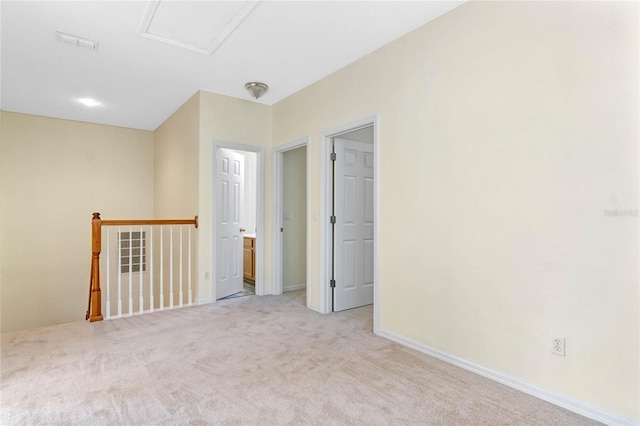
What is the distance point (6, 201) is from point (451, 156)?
6029 mm

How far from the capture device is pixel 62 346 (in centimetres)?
276

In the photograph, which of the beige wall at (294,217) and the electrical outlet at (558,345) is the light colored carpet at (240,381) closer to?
the electrical outlet at (558,345)

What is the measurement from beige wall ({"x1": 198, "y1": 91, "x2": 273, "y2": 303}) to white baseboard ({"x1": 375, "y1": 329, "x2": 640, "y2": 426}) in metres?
→ 2.53

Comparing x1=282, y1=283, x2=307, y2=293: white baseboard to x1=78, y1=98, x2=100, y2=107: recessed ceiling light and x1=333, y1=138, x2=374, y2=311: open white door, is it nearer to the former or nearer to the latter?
x1=333, y1=138, x2=374, y2=311: open white door

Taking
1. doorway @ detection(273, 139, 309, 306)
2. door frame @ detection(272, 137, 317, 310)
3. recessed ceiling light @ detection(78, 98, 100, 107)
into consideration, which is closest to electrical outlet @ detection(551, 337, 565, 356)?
doorway @ detection(273, 139, 309, 306)

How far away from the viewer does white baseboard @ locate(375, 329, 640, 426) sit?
1.75 metres

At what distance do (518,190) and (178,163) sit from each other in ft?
14.1

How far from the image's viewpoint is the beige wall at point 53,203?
495 cm

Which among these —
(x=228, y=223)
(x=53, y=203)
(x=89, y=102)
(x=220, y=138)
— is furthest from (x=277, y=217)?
(x=53, y=203)

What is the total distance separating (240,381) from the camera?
219 centimetres

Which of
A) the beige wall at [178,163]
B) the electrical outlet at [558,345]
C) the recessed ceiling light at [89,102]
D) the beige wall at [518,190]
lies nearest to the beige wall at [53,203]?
the beige wall at [178,163]

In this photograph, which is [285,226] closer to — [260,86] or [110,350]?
[260,86]

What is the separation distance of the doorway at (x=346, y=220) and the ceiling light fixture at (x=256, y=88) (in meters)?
0.98

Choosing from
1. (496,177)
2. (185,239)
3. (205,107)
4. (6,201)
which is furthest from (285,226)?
(6,201)
